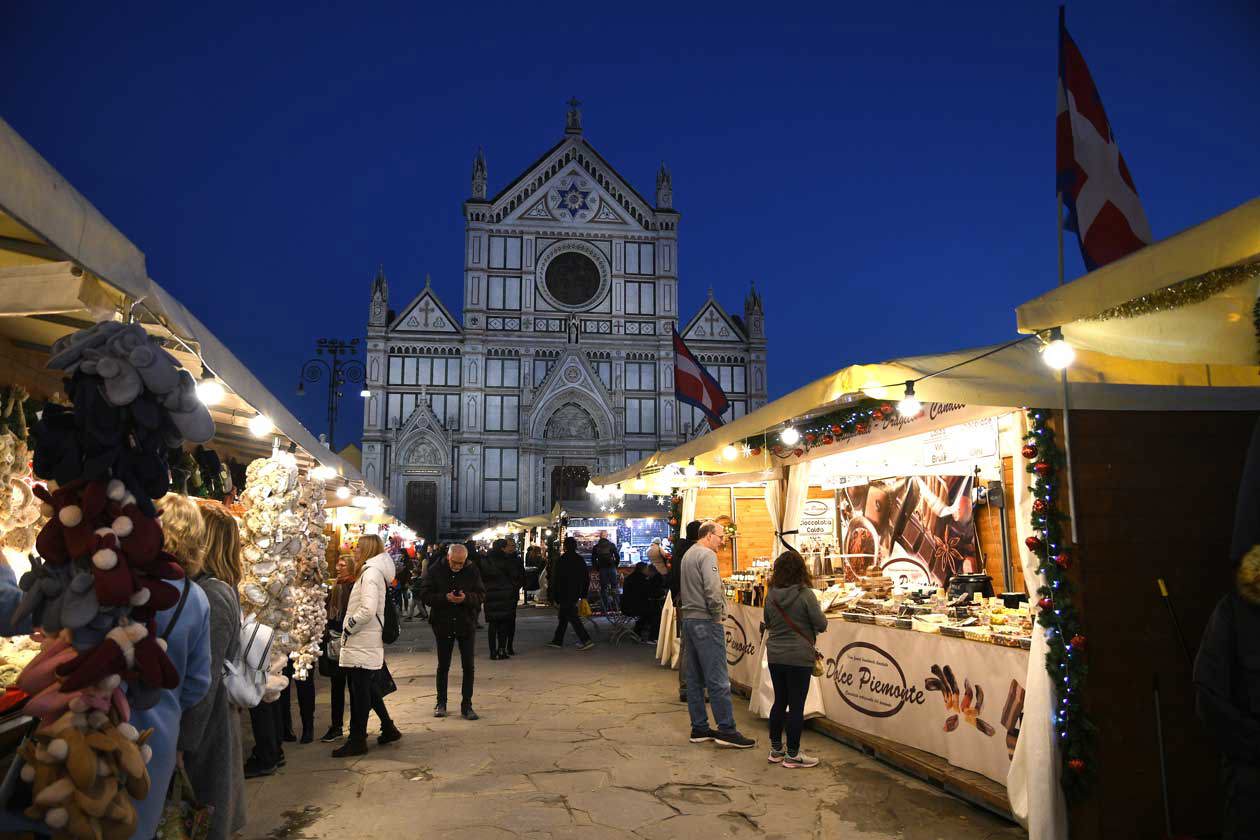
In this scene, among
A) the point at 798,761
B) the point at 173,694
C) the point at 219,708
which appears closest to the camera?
the point at 173,694

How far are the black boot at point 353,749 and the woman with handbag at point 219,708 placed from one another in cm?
284

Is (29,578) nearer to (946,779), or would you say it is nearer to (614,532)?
(946,779)

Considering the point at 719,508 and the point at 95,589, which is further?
the point at 719,508

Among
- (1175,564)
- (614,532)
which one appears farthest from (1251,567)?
(614,532)

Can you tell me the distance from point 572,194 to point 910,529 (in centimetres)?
3436

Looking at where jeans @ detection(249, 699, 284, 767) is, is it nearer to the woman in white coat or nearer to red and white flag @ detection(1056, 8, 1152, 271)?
the woman in white coat

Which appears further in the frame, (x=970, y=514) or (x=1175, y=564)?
(x=970, y=514)

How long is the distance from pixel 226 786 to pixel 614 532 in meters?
18.5

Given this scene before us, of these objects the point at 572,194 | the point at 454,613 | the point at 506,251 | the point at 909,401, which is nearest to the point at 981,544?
the point at 909,401

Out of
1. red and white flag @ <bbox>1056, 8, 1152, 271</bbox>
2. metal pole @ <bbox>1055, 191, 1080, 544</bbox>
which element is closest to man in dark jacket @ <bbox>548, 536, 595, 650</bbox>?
red and white flag @ <bbox>1056, 8, 1152, 271</bbox>

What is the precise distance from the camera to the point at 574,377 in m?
39.2

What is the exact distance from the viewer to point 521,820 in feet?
15.5

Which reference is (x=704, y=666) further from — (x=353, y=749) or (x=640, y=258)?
(x=640, y=258)

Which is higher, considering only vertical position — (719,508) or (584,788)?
(719,508)
